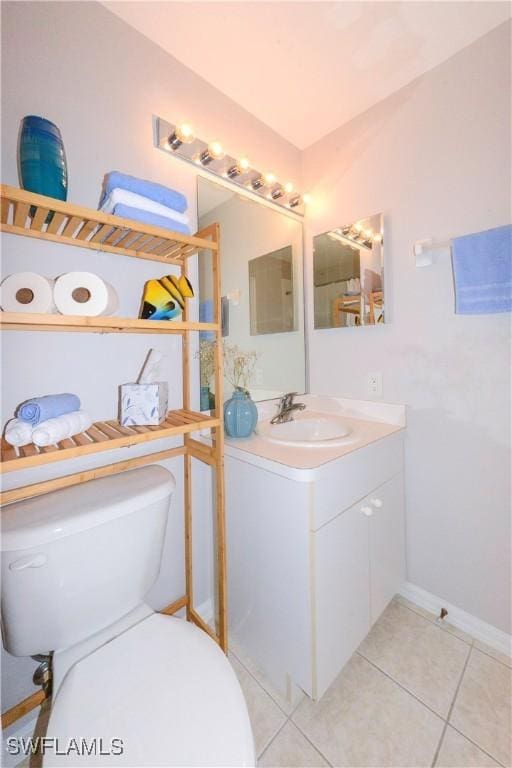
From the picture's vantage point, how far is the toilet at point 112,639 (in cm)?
58

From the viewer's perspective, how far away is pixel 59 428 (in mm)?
738

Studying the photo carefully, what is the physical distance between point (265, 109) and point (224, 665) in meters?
2.12

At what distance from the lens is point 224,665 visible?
0.73 meters

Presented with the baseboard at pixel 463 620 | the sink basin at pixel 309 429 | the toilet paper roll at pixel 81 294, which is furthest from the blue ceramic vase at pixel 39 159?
the baseboard at pixel 463 620

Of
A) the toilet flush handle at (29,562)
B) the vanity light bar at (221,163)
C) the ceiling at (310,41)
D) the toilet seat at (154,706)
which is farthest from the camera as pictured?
the vanity light bar at (221,163)

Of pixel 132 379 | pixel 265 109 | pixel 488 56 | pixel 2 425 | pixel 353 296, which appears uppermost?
pixel 265 109

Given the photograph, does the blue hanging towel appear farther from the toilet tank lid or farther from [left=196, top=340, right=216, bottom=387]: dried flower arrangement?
the toilet tank lid

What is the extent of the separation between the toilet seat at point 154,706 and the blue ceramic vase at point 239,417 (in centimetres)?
64

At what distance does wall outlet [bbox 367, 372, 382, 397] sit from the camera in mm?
1465

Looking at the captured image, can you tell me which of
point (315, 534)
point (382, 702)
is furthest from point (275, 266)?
point (382, 702)

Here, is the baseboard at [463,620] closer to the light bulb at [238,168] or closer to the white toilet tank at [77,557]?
the white toilet tank at [77,557]

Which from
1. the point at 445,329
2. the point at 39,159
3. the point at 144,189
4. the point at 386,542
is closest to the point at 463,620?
the point at 386,542

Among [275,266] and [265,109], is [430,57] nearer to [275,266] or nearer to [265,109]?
[265,109]

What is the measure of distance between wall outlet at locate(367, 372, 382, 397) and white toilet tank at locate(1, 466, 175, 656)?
105 cm
